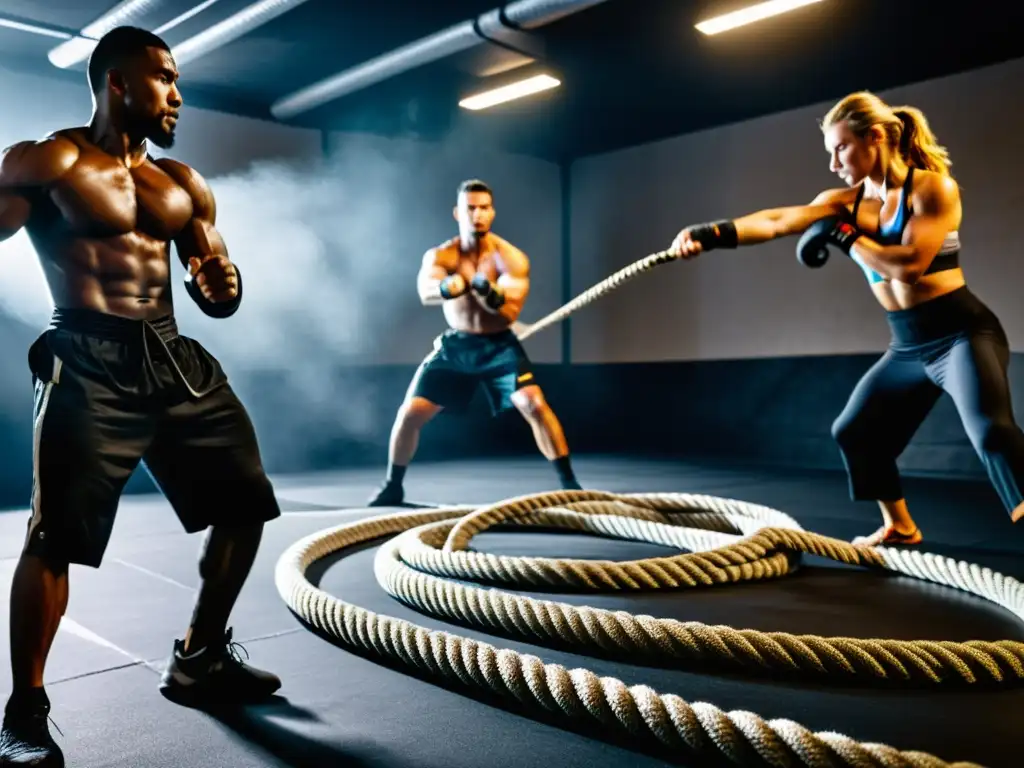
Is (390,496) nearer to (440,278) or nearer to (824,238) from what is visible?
(440,278)

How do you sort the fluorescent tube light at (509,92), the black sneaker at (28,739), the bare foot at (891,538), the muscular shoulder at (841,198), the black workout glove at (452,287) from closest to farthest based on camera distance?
1. the black sneaker at (28,739)
2. the muscular shoulder at (841,198)
3. the bare foot at (891,538)
4. the black workout glove at (452,287)
5. the fluorescent tube light at (509,92)

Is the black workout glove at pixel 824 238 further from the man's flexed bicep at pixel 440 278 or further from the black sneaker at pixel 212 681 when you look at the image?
the black sneaker at pixel 212 681

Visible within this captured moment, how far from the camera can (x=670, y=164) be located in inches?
278

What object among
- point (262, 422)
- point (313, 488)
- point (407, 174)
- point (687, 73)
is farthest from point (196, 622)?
point (407, 174)

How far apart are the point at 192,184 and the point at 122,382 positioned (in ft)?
1.37

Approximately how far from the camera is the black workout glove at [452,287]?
12.7 feet

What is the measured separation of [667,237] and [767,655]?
227 inches

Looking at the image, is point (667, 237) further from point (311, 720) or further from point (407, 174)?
point (311, 720)

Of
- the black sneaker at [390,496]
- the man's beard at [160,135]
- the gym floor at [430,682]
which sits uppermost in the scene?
the man's beard at [160,135]

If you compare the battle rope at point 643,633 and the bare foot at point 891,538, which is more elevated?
the battle rope at point 643,633

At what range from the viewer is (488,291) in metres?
3.90

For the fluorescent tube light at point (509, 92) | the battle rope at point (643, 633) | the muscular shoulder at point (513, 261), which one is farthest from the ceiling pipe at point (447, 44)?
the battle rope at point (643, 633)

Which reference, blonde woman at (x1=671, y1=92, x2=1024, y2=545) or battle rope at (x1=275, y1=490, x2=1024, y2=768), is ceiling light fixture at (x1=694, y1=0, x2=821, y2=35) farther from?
battle rope at (x1=275, y1=490, x2=1024, y2=768)

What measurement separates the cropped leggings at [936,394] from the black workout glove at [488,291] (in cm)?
169
